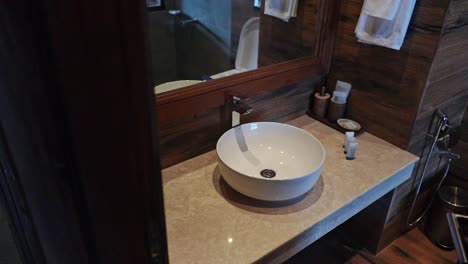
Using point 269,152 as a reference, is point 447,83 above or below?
above

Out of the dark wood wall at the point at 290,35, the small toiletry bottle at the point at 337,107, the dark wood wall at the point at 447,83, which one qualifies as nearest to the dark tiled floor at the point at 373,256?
the dark wood wall at the point at 447,83

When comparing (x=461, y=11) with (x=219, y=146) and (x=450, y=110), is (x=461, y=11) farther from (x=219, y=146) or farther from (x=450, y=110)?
(x=219, y=146)

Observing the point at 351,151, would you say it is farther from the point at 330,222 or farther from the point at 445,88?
the point at 445,88

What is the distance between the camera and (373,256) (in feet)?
6.37

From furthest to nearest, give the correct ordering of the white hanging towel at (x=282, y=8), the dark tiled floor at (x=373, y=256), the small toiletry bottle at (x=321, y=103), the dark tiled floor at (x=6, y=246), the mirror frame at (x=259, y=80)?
the dark tiled floor at (x=373, y=256) → the small toiletry bottle at (x=321, y=103) → the white hanging towel at (x=282, y=8) → the mirror frame at (x=259, y=80) → the dark tiled floor at (x=6, y=246)

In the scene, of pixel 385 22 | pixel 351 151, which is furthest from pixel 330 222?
pixel 385 22

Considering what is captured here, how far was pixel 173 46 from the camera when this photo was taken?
136 cm

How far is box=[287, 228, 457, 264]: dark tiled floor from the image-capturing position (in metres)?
1.93

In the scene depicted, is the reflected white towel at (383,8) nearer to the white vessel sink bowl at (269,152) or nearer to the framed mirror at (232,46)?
the framed mirror at (232,46)

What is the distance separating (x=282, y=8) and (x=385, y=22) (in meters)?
0.47

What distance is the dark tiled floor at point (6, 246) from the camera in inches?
32.1

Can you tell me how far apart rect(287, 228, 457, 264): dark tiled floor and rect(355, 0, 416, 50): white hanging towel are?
1185 mm

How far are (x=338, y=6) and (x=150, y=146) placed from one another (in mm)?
1444

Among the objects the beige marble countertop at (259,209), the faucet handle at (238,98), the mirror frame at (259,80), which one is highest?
the mirror frame at (259,80)
